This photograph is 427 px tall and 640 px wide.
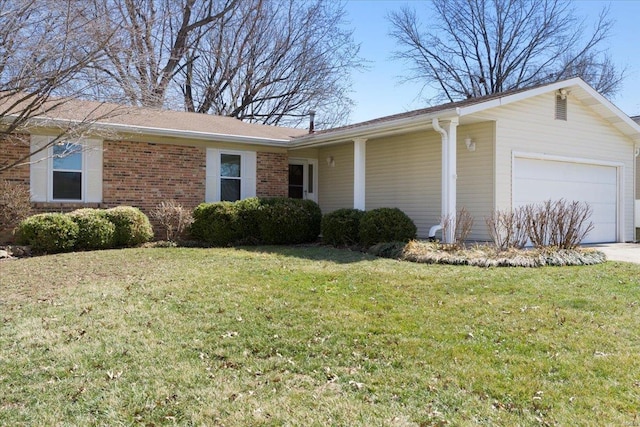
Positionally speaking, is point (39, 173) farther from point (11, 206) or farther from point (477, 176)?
point (477, 176)

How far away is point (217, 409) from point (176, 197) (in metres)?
10.8

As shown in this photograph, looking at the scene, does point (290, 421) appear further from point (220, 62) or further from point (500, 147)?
point (220, 62)

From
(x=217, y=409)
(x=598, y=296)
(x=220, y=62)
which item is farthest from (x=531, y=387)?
(x=220, y=62)

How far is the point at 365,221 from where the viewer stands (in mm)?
11359

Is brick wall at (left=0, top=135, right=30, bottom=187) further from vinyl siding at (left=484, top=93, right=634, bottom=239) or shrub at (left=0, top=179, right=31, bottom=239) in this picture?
vinyl siding at (left=484, top=93, right=634, bottom=239)

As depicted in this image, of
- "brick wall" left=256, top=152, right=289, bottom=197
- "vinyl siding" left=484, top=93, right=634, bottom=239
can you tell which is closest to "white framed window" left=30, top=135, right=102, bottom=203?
"brick wall" left=256, top=152, right=289, bottom=197

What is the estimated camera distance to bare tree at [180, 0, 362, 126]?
961 inches

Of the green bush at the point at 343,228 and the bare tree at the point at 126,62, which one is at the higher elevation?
the bare tree at the point at 126,62

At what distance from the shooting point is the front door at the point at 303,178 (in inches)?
645

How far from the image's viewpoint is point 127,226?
11641mm

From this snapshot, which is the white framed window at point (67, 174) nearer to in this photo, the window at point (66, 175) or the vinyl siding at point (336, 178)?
the window at point (66, 175)

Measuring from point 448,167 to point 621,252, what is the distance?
416 cm

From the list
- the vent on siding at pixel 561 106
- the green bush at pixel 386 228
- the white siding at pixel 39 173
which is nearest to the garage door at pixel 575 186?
the vent on siding at pixel 561 106

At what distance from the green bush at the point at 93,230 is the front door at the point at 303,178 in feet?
20.4
